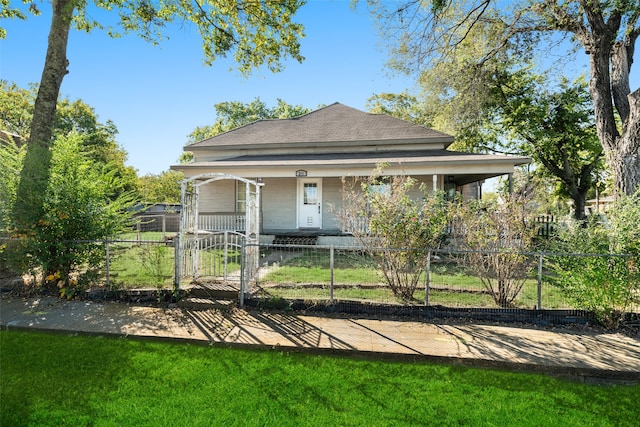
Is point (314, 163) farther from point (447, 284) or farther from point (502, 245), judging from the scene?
point (502, 245)

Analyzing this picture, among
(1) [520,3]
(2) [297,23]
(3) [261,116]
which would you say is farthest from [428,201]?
(3) [261,116]

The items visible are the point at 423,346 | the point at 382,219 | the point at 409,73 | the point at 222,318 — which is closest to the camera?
the point at 423,346

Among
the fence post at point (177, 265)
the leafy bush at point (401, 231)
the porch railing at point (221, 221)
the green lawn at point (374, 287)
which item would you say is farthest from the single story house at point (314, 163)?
the fence post at point (177, 265)

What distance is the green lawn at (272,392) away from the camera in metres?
3.00

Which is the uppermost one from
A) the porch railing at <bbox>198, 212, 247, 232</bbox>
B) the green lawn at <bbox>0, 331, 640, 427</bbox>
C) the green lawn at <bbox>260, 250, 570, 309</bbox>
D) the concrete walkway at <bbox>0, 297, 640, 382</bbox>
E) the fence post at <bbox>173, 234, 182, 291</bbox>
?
the porch railing at <bbox>198, 212, 247, 232</bbox>

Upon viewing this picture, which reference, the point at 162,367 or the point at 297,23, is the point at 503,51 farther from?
the point at 162,367

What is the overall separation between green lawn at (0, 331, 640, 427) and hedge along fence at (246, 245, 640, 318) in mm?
1834

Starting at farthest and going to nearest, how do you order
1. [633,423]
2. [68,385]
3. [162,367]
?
[162,367] < [68,385] < [633,423]

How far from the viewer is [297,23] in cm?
1081

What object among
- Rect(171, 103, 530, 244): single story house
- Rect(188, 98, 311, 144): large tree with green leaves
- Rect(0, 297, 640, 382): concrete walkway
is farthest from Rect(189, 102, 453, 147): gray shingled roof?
Rect(188, 98, 311, 144): large tree with green leaves

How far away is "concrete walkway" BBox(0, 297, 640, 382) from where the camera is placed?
4014 mm

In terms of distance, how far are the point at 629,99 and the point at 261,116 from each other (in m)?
36.6

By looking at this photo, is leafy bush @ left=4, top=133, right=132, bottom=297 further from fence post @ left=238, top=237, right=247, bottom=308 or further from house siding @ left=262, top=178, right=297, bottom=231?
house siding @ left=262, top=178, right=297, bottom=231

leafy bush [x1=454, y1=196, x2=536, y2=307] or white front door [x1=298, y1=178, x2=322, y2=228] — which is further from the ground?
white front door [x1=298, y1=178, x2=322, y2=228]
